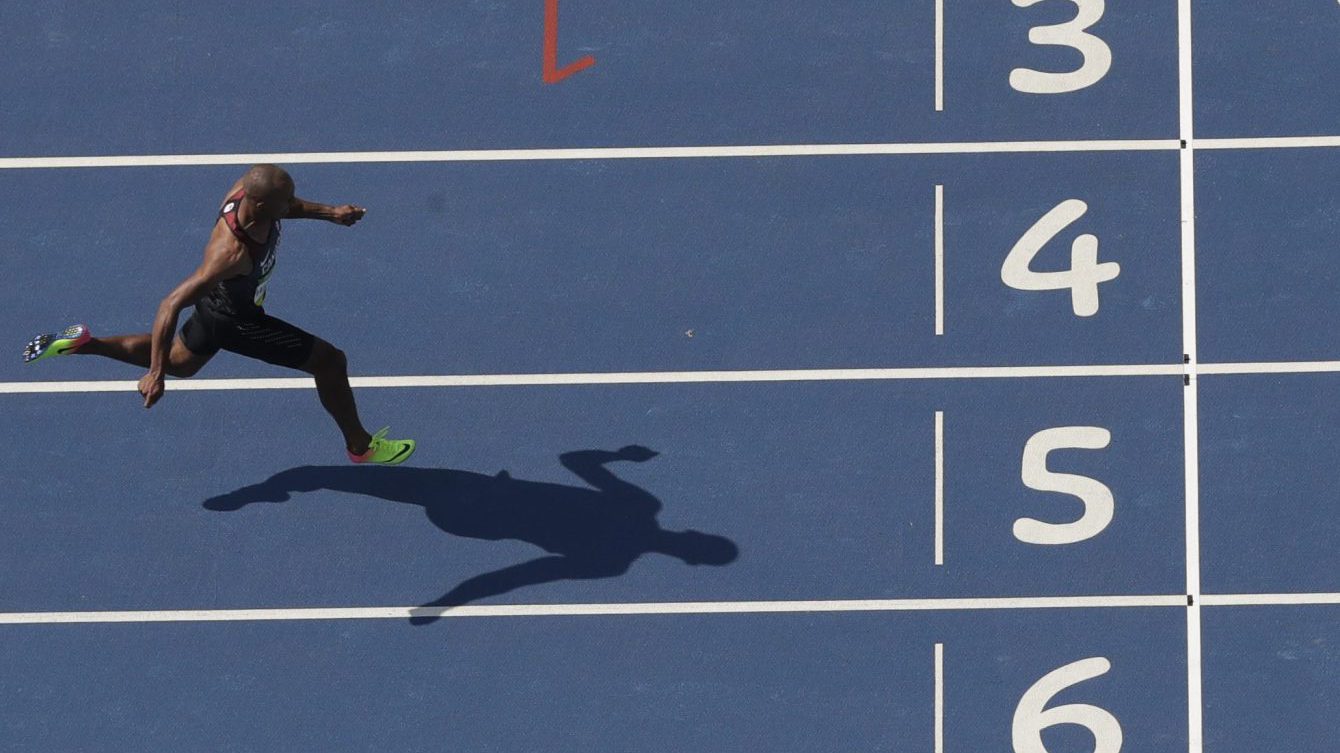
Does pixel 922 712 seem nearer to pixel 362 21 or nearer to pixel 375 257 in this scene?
pixel 375 257

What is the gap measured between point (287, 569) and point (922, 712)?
3822mm

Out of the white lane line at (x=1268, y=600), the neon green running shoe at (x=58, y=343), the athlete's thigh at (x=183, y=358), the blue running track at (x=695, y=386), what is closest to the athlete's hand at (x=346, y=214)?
the athlete's thigh at (x=183, y=358)

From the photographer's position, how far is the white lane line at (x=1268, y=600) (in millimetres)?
10477

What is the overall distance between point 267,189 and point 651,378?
2.77 metres

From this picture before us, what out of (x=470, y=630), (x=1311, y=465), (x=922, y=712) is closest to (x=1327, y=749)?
(x=1311, y=465)

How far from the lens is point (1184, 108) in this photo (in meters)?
11.0

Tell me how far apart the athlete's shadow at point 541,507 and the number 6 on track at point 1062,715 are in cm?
205

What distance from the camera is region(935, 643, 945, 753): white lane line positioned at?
10.4 m

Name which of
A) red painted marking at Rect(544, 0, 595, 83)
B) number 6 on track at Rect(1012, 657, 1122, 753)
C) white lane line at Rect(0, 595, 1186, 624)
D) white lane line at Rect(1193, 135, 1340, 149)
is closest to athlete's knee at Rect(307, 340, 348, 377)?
white lane line at Rect(0, 595, 1186, 624)

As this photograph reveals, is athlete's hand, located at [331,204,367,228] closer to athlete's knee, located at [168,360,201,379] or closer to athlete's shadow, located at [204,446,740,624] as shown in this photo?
athlete's knee, located at [168,360,201,379]

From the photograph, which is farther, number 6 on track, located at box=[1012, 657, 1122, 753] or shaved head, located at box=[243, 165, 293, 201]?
number 6 on track, located at box=[1012, 657, 1122, 753]

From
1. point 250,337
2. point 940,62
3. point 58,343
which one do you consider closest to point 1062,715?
point 940,62

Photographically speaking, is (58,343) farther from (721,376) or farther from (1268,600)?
(1268,600)

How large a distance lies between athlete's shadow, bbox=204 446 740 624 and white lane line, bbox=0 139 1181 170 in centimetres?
185
